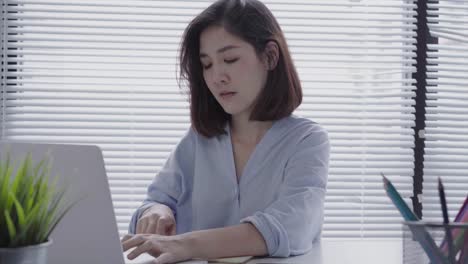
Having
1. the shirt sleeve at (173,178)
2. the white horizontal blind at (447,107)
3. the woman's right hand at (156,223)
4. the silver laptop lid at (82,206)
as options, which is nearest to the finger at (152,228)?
the woman's right hand at (156,223)

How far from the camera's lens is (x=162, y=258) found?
1127 mm

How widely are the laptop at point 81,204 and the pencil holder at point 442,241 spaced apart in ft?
1.43

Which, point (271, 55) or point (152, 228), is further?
point (271, 55)

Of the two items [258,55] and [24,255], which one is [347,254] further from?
[24,255]

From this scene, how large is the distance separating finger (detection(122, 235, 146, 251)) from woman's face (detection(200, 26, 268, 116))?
0.53 metres

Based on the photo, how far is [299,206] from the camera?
139cm

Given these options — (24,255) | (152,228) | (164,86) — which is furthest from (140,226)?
(164,86)

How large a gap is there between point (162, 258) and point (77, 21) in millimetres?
1843

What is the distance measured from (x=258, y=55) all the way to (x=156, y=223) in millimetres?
522

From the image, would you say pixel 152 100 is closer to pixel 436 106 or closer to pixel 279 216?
pixel 436 106

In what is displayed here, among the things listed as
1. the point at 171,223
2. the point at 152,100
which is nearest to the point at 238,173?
the point at 171,223

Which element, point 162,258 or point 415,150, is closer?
point 162,258

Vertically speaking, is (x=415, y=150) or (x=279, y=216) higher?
(x=279, y=216)

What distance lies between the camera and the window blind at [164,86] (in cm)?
271
